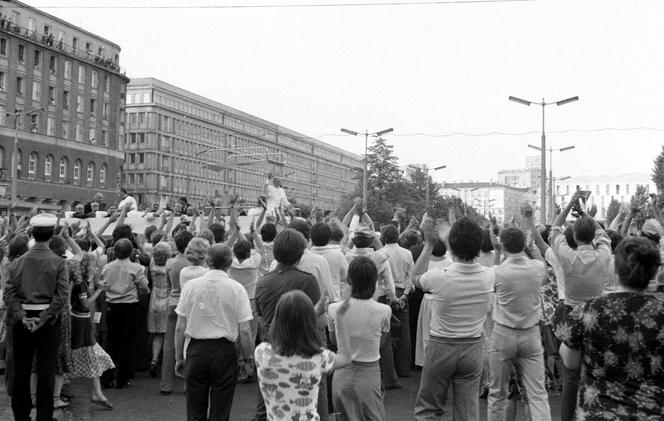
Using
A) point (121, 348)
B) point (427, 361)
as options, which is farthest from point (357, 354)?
point (121, 348)

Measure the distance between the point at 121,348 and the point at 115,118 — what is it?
78507 mm

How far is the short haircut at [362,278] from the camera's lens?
18.0 feet

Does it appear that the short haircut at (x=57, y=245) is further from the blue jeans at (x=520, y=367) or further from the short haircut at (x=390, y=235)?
the blue jeans at (x=520, y=367)

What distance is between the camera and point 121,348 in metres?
9.19

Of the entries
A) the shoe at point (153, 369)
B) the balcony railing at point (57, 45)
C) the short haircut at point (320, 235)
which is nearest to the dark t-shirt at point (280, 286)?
the short haircut at point (320, 235)

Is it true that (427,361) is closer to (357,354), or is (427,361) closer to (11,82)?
(357,354)

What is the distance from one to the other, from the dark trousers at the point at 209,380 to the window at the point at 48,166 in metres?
71.5

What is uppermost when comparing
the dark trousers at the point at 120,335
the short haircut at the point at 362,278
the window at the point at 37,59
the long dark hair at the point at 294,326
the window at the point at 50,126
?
the window at the point at 37,59

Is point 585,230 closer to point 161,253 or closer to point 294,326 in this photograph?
point 294,326

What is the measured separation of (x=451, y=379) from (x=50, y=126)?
7421 cm

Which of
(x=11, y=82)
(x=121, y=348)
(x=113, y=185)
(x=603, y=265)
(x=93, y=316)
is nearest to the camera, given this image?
(x=603, y=265)

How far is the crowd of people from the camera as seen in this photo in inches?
145

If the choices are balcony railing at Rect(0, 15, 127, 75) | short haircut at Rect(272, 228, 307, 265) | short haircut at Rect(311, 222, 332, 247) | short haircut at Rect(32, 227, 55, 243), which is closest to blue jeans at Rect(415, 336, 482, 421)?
short haircut at Rect(272, 228, 307, 265)

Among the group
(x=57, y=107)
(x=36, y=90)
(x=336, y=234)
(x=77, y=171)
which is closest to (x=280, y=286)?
(x=336, y=234)
